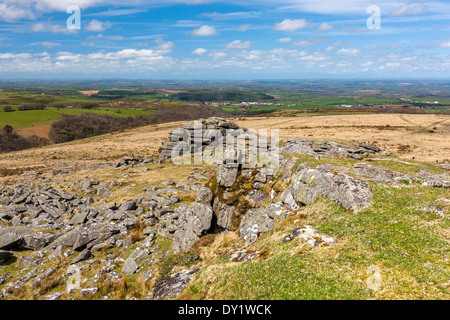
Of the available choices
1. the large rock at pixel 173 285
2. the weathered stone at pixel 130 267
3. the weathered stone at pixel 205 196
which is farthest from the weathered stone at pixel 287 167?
the weathered stone at pixel 130 267

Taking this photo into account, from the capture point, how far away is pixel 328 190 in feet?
53.5

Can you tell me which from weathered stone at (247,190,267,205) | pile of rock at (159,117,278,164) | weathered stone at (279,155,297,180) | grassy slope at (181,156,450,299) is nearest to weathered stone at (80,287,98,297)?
grassy slope at (181,156,450,299)

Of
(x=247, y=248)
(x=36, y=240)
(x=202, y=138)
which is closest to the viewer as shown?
(x=247, y=248)

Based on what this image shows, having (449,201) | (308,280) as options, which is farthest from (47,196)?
(449,201)

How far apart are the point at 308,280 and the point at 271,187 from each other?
37.6 ft

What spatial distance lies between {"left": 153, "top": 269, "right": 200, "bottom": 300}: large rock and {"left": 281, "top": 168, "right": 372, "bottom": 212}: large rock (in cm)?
899

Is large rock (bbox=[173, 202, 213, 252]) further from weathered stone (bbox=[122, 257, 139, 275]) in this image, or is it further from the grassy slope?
the grassy slope

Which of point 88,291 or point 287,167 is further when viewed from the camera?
point 287,167

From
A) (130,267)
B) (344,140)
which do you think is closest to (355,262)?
(130,267)

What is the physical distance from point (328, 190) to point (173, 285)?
11.6 meters

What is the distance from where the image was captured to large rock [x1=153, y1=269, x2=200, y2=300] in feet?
42.4

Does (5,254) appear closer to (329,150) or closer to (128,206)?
(128,206)

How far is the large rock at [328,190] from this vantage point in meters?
15.0
